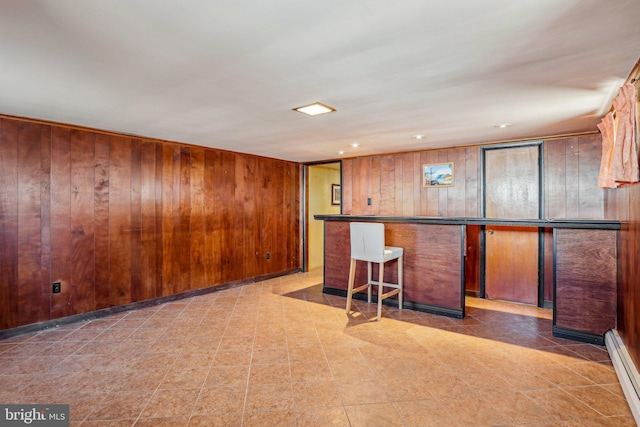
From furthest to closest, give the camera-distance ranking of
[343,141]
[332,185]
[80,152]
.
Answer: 1. [332,185]
2. [343,141]
3. [80,152]

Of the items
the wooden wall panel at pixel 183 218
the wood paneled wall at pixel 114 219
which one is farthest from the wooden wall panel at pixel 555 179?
the wooden wall panel at pixel 183 218

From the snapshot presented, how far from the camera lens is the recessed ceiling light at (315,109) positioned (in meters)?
2.81

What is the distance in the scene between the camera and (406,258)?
4.03m

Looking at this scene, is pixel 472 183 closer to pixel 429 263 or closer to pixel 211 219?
pixel 429 263

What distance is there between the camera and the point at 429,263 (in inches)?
152

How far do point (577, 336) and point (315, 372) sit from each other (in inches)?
97.7

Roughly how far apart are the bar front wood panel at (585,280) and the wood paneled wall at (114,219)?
4254 millimetres

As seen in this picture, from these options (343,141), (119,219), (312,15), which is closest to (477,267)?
(343,141)

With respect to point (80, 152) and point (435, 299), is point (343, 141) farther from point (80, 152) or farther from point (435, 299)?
point (80, 152)

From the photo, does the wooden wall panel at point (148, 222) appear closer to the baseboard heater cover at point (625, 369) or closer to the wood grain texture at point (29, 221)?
the wood grain texture at point (29, 221)

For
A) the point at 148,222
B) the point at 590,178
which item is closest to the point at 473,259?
the point at 590,178

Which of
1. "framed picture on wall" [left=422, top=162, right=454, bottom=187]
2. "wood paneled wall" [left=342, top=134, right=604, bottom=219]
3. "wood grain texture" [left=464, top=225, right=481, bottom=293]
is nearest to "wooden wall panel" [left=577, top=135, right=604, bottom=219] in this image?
"wood paneled wall" [left=342, top=134, right=604, bottom=219]

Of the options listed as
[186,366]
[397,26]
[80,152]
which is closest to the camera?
[397,26]

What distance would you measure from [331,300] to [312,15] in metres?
3.62
